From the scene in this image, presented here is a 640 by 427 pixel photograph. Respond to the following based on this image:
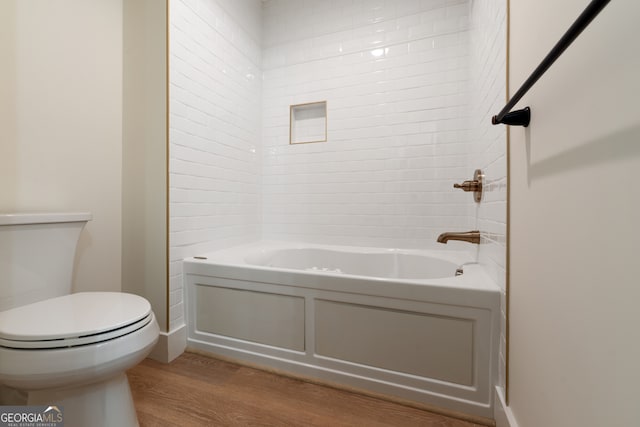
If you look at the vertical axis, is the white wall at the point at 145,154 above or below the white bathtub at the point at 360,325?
above

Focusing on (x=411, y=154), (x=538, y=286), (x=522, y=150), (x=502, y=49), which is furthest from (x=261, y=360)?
(x=502, y=49)

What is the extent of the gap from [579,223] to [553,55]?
13.4 inches

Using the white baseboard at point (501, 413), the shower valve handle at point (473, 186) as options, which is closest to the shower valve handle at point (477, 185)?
the shower valve handle at point (473, 186)

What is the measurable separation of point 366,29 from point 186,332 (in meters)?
2.57

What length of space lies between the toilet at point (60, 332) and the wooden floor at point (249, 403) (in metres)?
0.24

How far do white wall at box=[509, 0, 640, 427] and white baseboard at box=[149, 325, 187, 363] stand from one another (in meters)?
1.68

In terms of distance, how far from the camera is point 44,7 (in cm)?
133

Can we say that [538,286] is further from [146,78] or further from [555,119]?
[146,78]

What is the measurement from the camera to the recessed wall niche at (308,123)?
2385 mm

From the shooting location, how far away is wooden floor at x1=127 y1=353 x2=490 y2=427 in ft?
3.73

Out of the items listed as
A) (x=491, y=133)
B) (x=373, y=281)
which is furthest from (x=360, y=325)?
(x=491, y=133)

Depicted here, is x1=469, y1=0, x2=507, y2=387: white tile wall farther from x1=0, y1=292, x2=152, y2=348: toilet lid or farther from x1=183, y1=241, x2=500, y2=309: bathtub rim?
x1=0, y1=292, x2=152, y2=348: toilet lid

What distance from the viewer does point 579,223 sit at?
22.5 inches

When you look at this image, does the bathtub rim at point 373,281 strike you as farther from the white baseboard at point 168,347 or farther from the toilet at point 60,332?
the toilet at point 60,332
